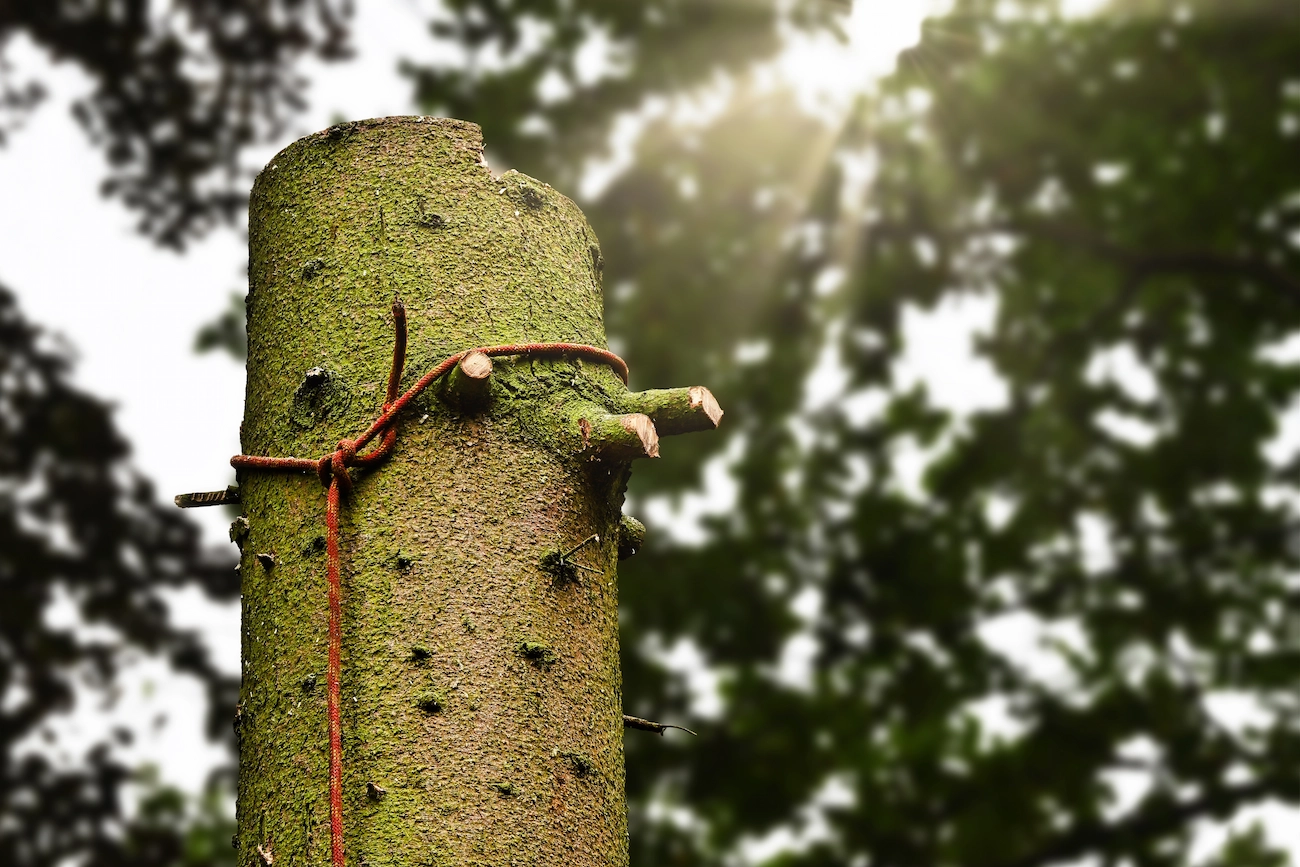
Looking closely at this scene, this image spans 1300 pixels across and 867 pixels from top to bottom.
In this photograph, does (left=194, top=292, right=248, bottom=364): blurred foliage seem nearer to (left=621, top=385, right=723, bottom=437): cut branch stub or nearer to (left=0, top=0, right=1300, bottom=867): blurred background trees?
(left=0, top=0, right=1300, bottom=867): blurred background trees

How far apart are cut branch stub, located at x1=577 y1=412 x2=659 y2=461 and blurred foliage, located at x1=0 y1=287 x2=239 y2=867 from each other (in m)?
4.56

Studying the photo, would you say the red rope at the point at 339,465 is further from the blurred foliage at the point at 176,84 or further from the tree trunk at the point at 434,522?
the blurred foliage at the point at 176,84

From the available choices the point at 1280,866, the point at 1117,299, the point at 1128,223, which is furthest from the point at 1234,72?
the point at 1280,866

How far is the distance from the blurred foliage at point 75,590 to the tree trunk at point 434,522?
4.32m

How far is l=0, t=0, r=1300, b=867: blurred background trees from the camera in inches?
194

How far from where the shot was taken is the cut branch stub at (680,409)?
1533 mm

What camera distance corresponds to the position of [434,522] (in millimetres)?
1378

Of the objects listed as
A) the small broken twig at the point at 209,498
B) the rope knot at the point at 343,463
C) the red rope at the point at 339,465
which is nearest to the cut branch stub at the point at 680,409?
the red rope at the point at 339,465

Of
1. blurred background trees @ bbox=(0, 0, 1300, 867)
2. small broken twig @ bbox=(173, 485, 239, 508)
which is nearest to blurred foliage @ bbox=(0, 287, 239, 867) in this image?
blurred background trees @ bbox=(0, 0, 1300, 867)

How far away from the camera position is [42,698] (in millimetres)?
5207

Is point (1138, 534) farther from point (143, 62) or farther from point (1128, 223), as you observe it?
point (143, 62)

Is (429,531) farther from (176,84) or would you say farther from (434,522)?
(176,84)

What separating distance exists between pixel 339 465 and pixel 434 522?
137 mm

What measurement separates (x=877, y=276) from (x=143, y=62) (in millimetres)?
3807
